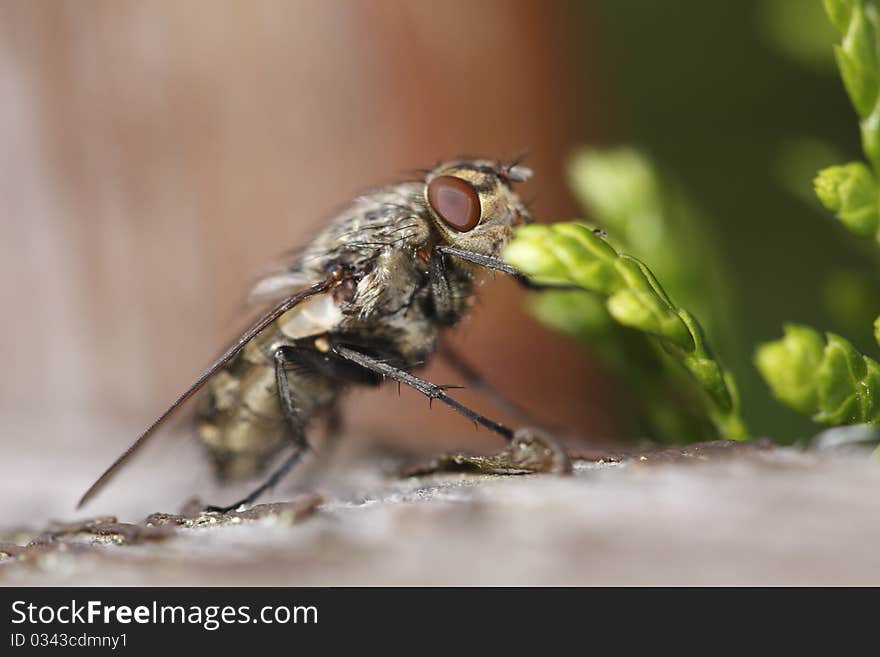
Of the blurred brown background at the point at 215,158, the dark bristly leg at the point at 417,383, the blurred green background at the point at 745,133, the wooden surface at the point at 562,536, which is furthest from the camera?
the blurred brown background at the point at 215,158

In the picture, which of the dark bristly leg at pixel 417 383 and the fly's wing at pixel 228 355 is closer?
the fly's wing at pixel 228 355

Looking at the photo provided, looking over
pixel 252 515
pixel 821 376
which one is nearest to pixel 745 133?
pixel 821 376

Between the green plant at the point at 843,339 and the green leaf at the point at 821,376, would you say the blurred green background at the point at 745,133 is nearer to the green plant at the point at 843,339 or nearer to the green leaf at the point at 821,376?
the green plant at the point at 843,339

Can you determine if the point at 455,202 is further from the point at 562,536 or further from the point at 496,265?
the point at 562,536

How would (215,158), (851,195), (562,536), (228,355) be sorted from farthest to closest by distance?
(215,158) → (228,355) → (851,195) → (562,536)

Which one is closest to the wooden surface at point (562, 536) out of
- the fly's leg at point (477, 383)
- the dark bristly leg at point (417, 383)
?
the dark bristly leg at point (417, 383)
